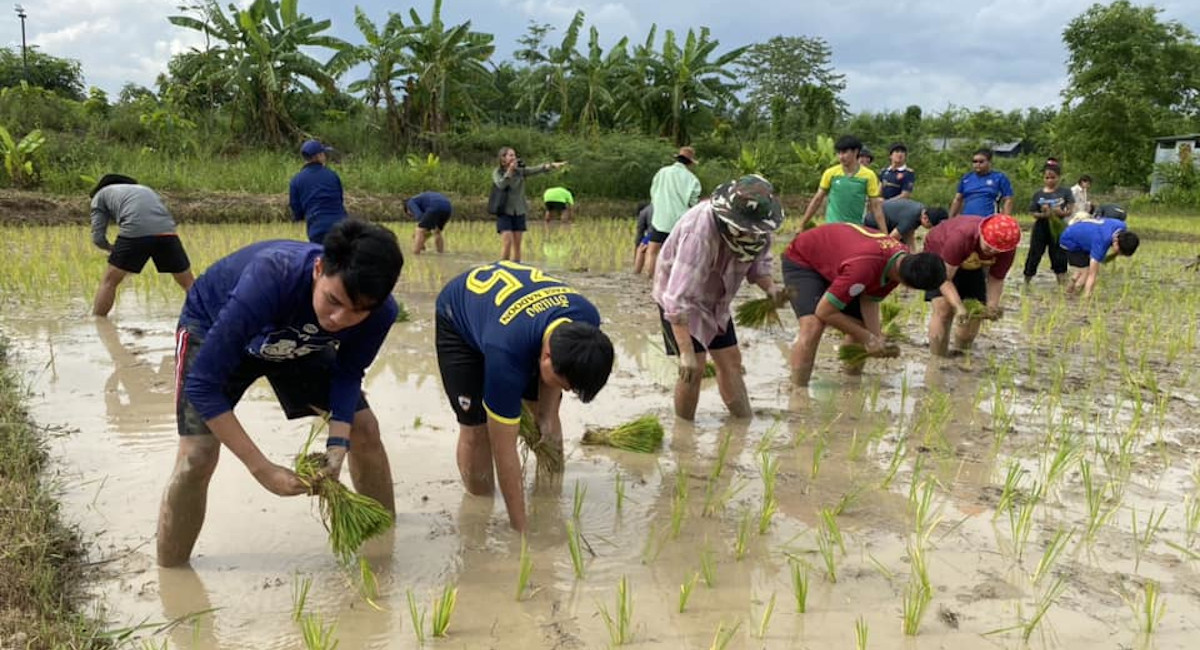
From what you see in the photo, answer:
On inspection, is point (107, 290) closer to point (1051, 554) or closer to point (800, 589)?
point (800, 589)

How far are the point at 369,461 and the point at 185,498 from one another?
582 millimetres

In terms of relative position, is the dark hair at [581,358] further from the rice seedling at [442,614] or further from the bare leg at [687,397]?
the bare leg at [687,397]

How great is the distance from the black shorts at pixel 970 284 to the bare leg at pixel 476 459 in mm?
3775

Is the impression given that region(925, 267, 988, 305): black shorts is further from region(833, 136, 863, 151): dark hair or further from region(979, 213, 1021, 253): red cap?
region(833, 136, 863, 151): dark hair

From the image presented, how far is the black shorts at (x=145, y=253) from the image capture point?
596 cm

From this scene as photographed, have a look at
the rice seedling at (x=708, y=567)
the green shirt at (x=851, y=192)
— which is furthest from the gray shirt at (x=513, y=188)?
the rice seedling at (x=708, y=567)

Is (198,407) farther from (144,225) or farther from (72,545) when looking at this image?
(144,225)

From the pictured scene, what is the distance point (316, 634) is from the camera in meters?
2.26

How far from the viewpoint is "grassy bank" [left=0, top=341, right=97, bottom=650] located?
2.26 m

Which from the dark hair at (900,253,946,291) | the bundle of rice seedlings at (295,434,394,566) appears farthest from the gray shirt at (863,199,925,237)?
the bundle of rice seedlings at (295,434,394,566)

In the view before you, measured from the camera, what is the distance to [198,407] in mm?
2371

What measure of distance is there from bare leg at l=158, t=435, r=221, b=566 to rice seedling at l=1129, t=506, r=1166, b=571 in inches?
122

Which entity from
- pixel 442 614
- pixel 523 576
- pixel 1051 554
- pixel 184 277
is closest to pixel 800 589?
pixel 523 576

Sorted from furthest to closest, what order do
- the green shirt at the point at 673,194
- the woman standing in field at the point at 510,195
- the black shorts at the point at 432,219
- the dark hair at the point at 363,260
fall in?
the black shorts at the point at 432,219 → the woman standing in field at the point at 510,195 → the green shirt at the point at 673,194 → the dark hair at the point at 363,260
